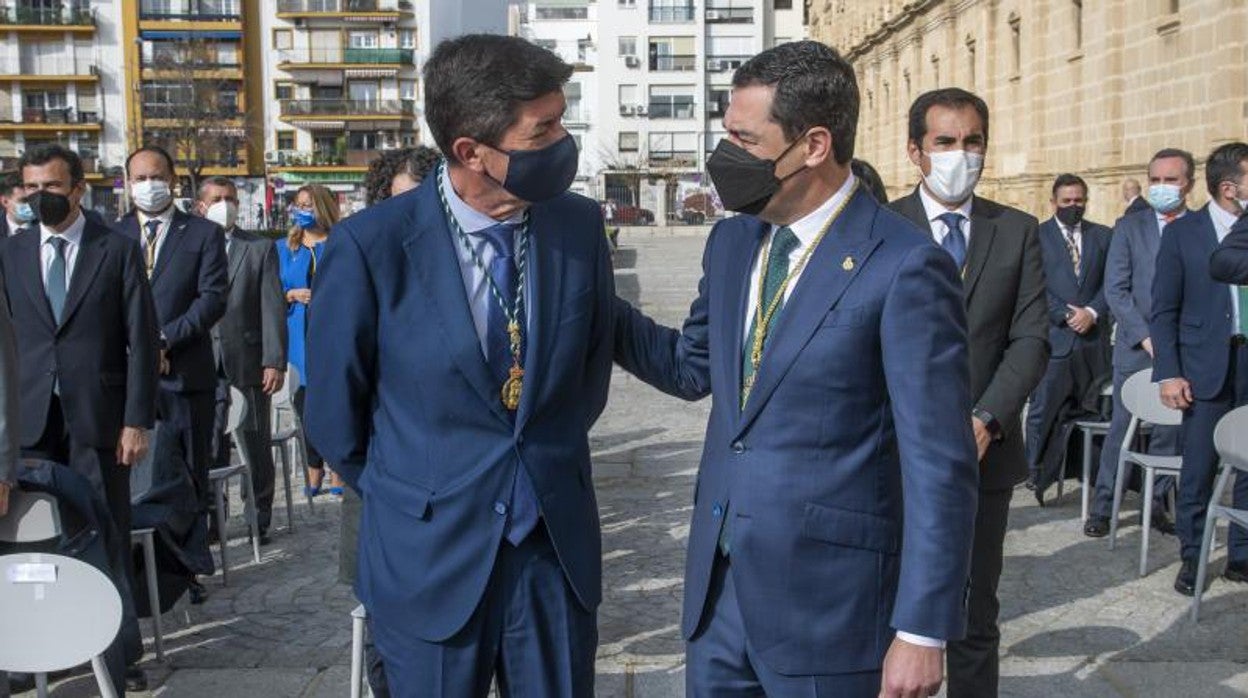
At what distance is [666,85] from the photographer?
81000 mm

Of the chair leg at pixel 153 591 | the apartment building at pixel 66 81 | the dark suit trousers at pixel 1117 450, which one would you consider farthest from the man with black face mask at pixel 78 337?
the apartment building at pixel 66 81

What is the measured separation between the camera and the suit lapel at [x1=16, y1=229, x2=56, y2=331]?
18.7 ft

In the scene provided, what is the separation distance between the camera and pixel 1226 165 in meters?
7.04

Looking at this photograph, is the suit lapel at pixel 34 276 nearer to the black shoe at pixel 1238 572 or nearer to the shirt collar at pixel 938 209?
the shirt collar at pixel 938 209

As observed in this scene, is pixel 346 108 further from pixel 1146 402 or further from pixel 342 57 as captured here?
pixel 1146 402

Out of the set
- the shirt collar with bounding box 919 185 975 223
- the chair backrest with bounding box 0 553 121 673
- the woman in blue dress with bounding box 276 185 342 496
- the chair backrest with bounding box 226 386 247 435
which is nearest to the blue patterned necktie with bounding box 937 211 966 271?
the shirt collar with bounding box 919 185 975 223

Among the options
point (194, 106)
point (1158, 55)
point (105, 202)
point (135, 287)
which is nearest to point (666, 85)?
point (194, 106)

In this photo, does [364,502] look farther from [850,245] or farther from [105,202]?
[105,202]

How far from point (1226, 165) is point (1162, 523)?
2.26 meters

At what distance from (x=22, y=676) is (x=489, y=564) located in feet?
11.4

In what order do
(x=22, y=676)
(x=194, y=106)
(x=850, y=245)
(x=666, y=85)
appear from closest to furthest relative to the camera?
1. (x=850, y=245)
2. (x=22, y=676)
3. (x=194, y=106)
4. (x=666, y=85)

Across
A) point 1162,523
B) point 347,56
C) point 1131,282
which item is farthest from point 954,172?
point 347,56

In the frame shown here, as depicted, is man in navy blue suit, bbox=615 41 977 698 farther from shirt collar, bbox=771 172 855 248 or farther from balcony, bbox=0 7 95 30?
balcony, bbox=0 7 95 30

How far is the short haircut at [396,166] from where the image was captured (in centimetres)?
509
